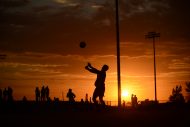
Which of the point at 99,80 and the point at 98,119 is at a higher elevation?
the point at 99,80

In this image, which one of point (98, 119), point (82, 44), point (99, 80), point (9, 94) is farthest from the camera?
point (9, 94)

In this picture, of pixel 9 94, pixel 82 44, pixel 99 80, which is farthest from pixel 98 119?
pixel 9 94

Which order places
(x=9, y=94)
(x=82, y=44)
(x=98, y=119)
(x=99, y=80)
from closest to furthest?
(x=98, y=119), (x=99, y=80), (x=82, y=44), (x=9, y=94)

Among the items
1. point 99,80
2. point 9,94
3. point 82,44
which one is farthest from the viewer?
point 9,94

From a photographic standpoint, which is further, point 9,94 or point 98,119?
point 9,94

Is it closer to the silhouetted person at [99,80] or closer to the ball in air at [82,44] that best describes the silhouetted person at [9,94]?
the ball in air at [82,44]

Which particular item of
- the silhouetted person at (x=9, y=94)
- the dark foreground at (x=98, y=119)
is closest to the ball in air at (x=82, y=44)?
the dark foreground at (x=98, y=119)

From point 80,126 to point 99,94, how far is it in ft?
25.9

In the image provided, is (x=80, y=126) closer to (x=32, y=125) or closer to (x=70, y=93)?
(x=32, y=125)

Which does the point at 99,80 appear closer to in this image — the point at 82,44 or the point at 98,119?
the point at 98,119

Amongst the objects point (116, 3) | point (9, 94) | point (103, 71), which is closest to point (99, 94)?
point (103, 71)

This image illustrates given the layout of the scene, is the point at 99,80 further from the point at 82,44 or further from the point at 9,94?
the point at 9,94

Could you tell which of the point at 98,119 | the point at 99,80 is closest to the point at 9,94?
the point at 99,80

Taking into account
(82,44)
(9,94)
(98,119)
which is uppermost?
(82,44)
